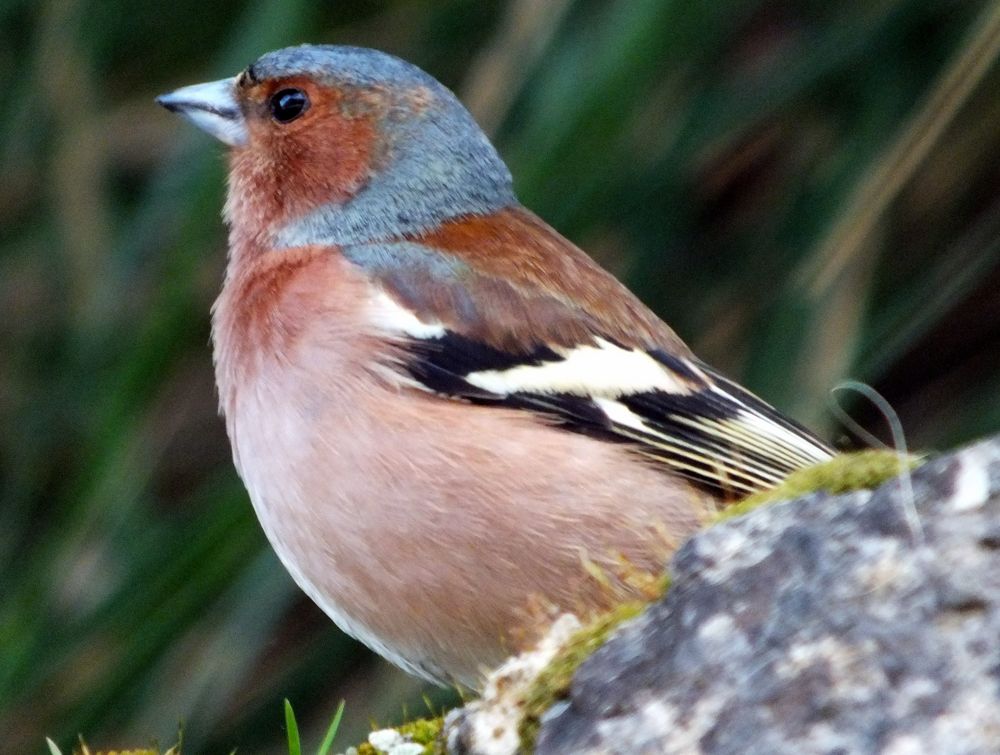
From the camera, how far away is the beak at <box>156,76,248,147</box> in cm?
384

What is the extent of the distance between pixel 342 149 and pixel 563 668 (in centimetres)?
213

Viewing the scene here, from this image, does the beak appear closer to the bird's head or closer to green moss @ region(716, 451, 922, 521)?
the bird's head

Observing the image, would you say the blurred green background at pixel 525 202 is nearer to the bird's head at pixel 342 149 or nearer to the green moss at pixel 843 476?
the bird's head at pixel 342 149

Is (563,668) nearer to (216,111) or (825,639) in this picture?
(825,639)

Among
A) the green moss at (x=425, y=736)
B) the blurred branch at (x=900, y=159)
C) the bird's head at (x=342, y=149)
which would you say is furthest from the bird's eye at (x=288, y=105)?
the green moss at (x=425, y=736)

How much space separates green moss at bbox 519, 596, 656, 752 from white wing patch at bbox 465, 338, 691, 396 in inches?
48.0

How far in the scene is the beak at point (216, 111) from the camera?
3.84 meters

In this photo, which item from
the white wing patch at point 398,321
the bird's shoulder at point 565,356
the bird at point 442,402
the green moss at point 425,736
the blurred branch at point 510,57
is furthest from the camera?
the blurred branch at point 510,57

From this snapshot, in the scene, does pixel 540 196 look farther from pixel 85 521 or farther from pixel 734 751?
pixel 734 751

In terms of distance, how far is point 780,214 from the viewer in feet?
15.3

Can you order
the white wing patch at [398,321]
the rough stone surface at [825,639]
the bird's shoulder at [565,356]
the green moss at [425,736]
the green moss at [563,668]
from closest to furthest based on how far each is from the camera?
the rough stone surface at [825,639], the green moss at [563,668], the green moss at [425,736], the bird's shoulder at [565,356], the white wing patch at [398,321]

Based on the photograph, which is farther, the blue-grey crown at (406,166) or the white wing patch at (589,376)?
the blue-grey crown at (406,166)

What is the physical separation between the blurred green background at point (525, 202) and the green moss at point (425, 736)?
1.85m

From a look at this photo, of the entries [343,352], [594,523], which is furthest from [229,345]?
[594,523]
